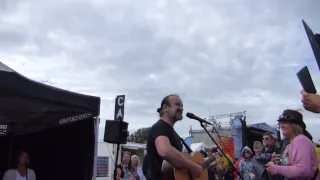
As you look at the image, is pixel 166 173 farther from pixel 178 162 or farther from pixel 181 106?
pixel 181 106

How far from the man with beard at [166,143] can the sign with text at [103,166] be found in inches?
502

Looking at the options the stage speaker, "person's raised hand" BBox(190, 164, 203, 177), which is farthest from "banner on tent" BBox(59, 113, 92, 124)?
"person's raised hand" BBox(190, 164, 203, 177)

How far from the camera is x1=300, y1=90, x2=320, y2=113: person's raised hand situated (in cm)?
205

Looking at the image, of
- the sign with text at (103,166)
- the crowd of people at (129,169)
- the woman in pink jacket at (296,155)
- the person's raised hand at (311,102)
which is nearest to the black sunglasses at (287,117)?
the woman in pink jacket at (296,155)

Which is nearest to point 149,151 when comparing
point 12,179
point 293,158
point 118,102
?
point 293,158

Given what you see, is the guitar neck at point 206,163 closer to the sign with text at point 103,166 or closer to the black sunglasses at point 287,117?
the black sunglasses at point 287,117

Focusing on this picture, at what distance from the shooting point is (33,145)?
21.0ft

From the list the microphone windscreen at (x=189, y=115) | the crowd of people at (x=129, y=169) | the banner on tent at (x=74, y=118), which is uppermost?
the banner on tent at (x=74, y=118)

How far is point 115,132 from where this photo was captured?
5.51m

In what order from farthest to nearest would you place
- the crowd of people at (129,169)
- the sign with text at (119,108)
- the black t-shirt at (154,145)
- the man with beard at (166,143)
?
the sign with text at (119,108) → the crowd of people at (129,169) → the black t-shirt at (154,145) → the man with beard at (166,143)

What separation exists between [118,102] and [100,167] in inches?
333

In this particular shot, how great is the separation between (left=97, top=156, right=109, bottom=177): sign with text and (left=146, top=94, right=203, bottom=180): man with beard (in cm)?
1274

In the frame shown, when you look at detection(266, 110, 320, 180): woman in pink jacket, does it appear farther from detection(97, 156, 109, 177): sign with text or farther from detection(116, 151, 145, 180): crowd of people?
detection(97, 156, 109, 177): sign with text

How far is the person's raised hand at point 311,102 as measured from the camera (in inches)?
80.7
